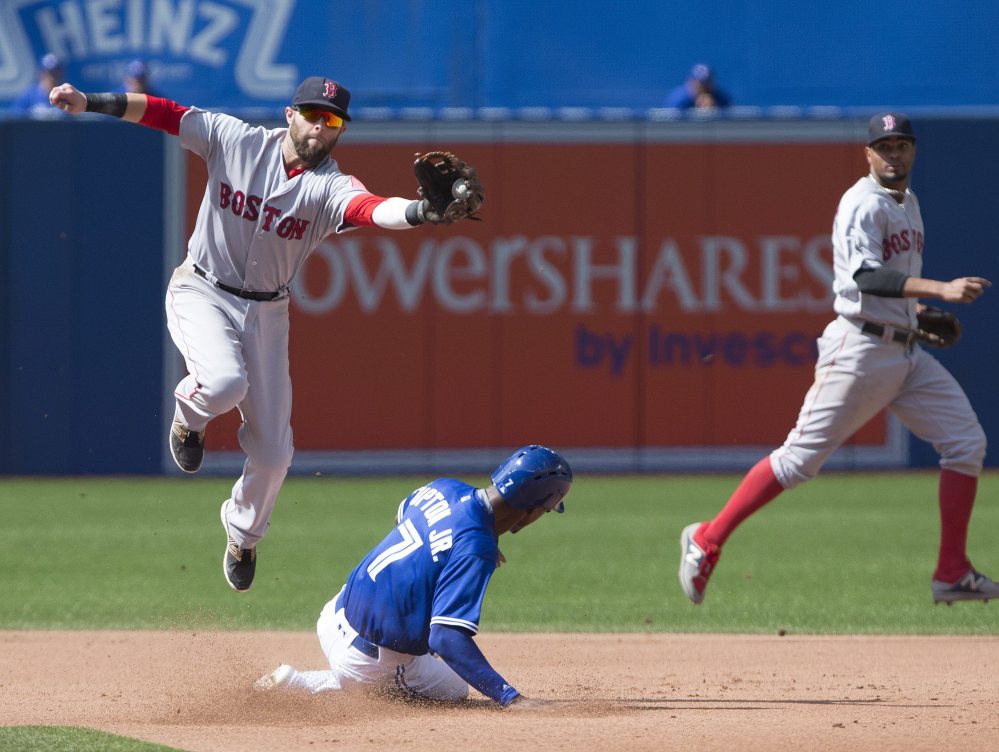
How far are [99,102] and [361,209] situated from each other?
1.12m

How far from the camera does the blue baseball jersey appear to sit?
544 cm

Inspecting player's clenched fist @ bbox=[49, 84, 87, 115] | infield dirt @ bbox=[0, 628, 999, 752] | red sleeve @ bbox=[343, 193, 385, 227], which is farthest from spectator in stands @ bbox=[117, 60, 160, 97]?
red sleeve @ bbox=[343, 193, 385, 227]

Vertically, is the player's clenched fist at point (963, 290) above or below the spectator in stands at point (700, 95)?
below

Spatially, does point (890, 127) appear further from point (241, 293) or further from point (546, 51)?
point (546, 51)

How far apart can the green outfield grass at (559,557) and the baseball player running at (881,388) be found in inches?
25.2

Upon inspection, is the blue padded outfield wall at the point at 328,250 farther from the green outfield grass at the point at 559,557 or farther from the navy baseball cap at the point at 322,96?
the navy baseball cap at the point at 322,96

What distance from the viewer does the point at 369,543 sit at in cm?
1079

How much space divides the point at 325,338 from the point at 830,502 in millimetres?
4559

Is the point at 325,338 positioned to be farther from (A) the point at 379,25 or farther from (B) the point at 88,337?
(A) the point at 379,25

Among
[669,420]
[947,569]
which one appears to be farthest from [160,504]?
[947,569]

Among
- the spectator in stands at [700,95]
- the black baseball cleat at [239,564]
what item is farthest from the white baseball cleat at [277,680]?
the spectator in stands at [700,95]

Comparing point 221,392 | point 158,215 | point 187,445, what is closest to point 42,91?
point 158,215

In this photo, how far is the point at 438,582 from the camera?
18.1ft

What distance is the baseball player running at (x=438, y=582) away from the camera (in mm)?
5406
